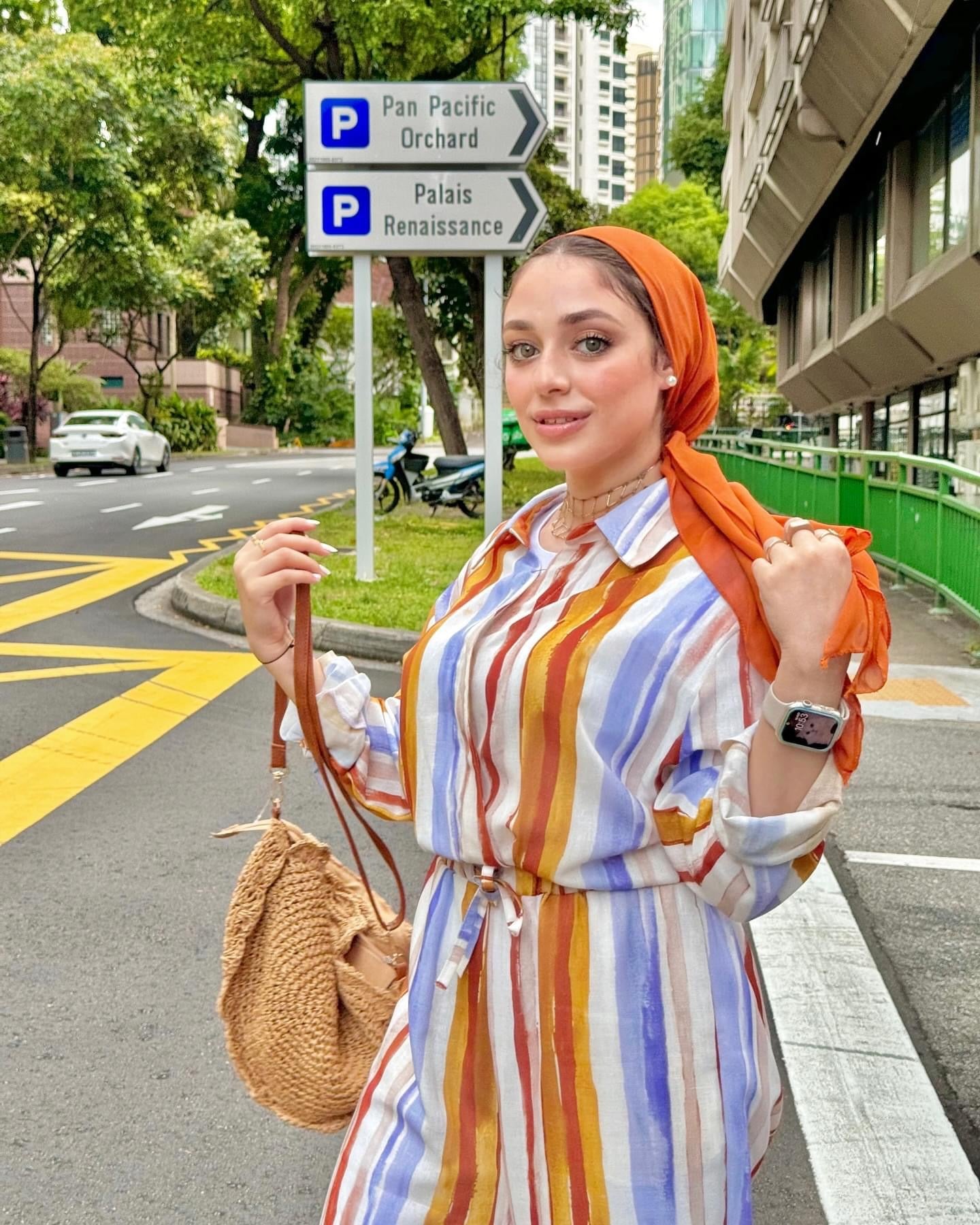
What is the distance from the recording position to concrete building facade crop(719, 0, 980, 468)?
12.3m

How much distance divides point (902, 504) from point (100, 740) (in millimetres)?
7088

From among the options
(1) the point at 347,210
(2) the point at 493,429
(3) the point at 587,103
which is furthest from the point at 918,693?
(3) the point at 587,103

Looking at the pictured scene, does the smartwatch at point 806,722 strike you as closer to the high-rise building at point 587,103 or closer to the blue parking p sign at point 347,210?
the blue parking p sign at point 347,210

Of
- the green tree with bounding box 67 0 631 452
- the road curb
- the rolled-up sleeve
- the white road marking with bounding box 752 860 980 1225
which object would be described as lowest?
the white road marking with bounding box 752 860 980 1225

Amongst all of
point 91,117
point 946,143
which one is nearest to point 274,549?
point 946,143

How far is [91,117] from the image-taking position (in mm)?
30266

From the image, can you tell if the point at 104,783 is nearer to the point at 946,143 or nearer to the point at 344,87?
the point at 344,87

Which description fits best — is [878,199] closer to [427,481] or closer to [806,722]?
[427,481]

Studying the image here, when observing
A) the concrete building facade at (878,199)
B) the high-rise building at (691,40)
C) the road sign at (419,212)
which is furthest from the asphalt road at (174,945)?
the high-rise building at (691,40)

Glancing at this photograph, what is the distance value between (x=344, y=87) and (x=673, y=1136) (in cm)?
1009

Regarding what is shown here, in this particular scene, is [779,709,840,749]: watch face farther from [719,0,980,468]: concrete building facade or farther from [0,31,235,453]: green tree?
[0,31,235,453]: green tree

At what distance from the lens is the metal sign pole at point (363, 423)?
10.7 m

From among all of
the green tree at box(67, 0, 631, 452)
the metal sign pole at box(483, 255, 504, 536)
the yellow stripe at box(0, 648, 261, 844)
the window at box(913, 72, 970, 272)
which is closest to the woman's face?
the yellow stripe at box(0, 648, 261, 844)

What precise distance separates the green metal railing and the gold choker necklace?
7.52 metres
